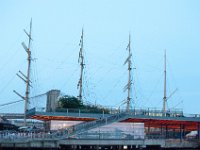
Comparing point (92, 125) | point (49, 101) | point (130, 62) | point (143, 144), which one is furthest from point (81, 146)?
point (130, 62)

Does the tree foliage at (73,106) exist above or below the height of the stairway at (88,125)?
above

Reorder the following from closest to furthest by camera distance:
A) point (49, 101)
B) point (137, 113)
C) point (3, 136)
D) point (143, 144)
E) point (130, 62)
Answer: point (3, 136), point (143, 144), point (137, 113), point (49, 101), point (130, 62)

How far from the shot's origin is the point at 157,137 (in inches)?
2721

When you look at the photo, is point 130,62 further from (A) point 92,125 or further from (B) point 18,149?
(B) point 18,149

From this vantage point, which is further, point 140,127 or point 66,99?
point 66,99

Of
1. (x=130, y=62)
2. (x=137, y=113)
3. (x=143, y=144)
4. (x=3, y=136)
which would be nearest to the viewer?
(x=3, y=136)

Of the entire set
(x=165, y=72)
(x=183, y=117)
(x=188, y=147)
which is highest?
(x=165, y=72)

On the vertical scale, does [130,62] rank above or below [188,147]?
above

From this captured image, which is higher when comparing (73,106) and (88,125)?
(73,106)

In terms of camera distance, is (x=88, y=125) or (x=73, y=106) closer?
(x=88, y=125)

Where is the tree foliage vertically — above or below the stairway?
above

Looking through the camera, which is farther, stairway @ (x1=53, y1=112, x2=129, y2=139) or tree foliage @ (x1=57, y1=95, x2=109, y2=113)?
tree foliage @ (x1=57, y1=95, x2=109, y2=113)

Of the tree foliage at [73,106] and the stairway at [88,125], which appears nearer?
the stairway at [88,125]

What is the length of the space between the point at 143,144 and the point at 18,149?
18493 millimetres
